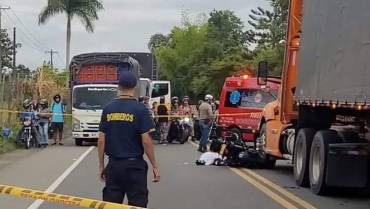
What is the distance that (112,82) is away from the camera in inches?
1126

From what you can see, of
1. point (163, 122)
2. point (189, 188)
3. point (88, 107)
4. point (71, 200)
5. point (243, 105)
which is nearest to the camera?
point (71, 200)

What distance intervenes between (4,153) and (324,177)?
12.1 meters

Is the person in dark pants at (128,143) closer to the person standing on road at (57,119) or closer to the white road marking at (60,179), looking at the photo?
the white road marking at (60,179)

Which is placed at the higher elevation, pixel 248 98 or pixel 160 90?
pixel 248 98

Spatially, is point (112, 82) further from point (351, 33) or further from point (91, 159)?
point (351, 33)

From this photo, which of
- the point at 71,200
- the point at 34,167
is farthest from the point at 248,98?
the point at 71,200

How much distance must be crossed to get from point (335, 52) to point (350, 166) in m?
1.88

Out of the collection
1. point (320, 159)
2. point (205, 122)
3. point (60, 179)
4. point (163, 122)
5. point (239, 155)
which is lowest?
point (60, 179)

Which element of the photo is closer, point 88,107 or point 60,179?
point 60,179

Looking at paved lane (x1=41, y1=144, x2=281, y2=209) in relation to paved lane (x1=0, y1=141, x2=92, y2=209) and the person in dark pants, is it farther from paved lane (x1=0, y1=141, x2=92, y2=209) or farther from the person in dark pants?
the person in dark pants

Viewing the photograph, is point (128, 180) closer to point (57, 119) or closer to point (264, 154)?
point (264, 154)

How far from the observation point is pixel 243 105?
2444cm

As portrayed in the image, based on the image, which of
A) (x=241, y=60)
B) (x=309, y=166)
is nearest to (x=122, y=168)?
(x=309, y=166)

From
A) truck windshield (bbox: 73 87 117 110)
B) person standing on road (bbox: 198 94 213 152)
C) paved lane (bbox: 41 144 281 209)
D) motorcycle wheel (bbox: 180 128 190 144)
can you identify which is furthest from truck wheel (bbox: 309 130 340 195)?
motorcycle wheel (bbox: 180 128 190 144)
